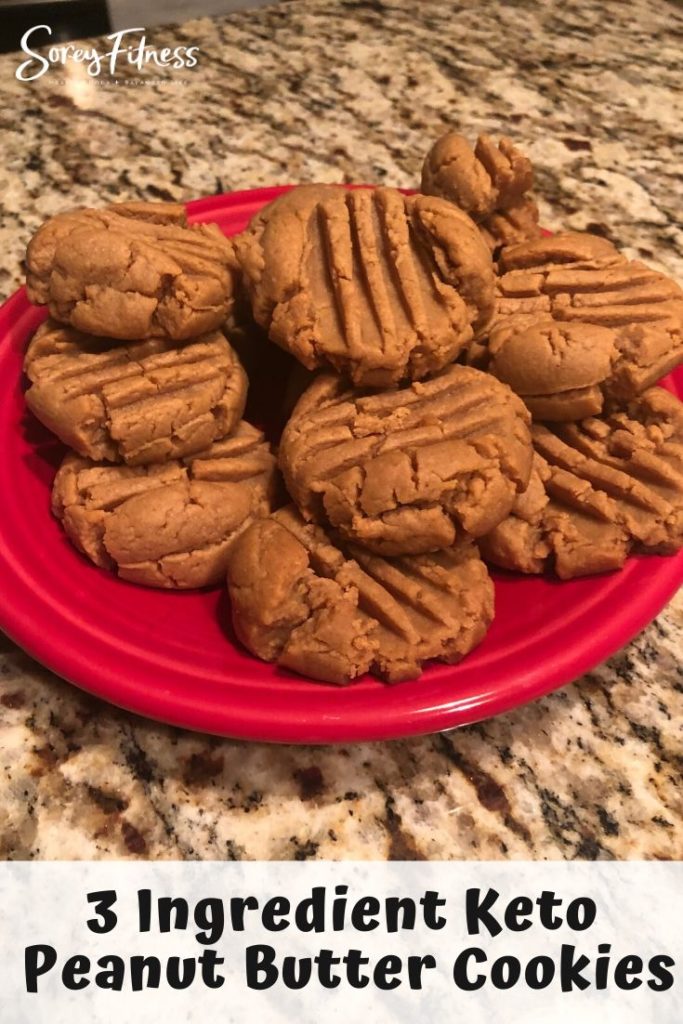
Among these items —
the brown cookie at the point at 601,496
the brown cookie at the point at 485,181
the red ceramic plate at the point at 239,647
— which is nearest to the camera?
the red ceramic plate at the point at 239,647

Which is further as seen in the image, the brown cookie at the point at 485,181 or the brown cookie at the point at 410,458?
the brown cookie at the point at 485,181

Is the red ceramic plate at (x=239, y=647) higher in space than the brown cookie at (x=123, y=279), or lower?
lower

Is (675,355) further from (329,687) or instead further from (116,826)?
(116,826)

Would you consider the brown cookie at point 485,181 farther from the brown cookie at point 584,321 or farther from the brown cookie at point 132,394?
the brown cookie at point 132,394

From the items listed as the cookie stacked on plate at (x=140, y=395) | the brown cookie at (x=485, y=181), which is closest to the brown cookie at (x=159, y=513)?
the cookie stacked on plate at (x=140, y=395)

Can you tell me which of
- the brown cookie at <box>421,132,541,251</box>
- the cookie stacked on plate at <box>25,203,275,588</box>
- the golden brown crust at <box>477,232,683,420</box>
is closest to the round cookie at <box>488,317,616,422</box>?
the golden brown crust at <box>477,232,683,420</box>
